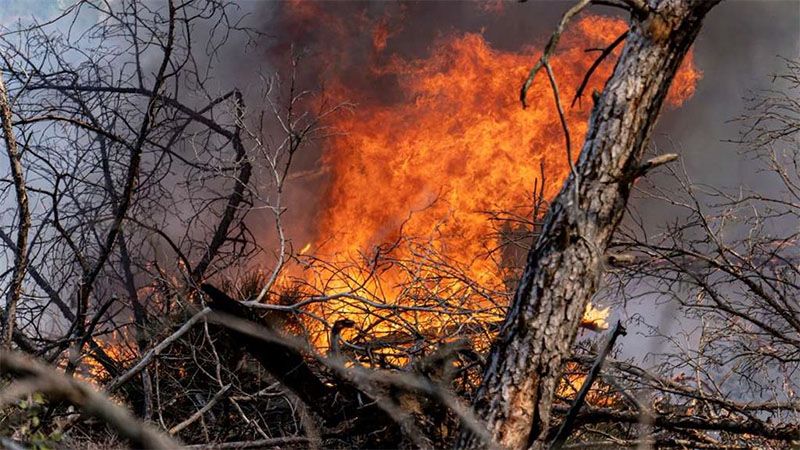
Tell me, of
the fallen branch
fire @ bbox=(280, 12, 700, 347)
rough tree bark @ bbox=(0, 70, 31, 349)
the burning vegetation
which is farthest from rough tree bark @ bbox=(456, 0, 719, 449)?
fire @ bbox=(280, 12, 700, 347)

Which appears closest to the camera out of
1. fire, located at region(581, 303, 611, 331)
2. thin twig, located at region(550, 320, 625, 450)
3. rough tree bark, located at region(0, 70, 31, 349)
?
thin twig, located at region(550, 320, 625, 450)

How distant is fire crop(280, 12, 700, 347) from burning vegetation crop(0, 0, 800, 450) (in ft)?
0.12

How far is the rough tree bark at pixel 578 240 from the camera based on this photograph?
3.34 metres

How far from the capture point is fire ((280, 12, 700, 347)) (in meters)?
9.43

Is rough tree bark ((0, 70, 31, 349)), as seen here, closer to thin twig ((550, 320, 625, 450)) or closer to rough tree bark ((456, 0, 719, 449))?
rough tree bark ((456, 0, 719, 449))

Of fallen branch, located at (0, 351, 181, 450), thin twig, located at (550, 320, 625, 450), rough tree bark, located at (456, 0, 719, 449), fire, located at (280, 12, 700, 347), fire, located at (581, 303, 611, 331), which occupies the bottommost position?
fallen branch, located at (0, 351, 181, 450)

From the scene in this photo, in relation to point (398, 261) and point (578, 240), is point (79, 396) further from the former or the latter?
point (398, 261)

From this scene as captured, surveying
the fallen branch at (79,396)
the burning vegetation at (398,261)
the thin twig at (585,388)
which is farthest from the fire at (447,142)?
the fallen branch at (79,396)

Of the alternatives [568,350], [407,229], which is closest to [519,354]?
[568,350]

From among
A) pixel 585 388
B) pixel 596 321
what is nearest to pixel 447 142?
pixel 596 321

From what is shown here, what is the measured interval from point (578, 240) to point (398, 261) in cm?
279

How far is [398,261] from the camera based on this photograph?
238 inches

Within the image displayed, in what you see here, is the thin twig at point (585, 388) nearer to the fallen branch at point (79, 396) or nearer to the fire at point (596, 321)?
the fallen branch at point (79, 396)

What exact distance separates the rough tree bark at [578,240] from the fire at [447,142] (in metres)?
5.02
